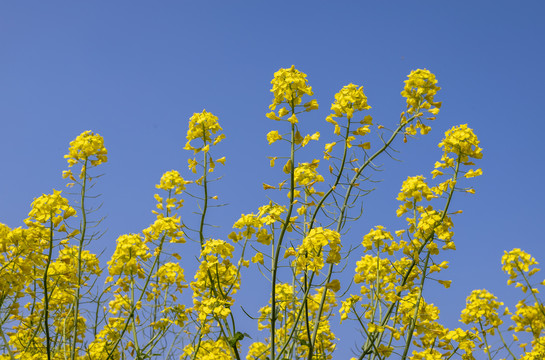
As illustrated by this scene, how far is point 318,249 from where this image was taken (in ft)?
10.9

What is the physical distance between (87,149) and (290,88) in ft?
7.33

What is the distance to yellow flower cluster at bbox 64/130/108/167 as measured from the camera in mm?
4762

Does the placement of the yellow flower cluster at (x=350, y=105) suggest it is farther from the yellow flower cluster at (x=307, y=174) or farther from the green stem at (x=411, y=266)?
the green stem at (x=411, y=266)

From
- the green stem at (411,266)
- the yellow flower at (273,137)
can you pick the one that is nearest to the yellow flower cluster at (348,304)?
the green stem at (411,266)

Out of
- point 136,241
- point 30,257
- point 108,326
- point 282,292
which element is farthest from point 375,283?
point 30,257

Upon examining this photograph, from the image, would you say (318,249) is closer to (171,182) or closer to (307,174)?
(307,174)

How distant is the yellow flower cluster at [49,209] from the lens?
4.28 metres

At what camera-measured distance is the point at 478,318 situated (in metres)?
5.98

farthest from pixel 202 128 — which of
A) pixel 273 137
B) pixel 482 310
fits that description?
pixel 482 310

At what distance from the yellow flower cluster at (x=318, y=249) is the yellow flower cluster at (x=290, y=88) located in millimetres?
866

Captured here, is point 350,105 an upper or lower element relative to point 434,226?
upper

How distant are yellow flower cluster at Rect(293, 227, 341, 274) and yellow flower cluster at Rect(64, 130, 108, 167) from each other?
7.94 feet

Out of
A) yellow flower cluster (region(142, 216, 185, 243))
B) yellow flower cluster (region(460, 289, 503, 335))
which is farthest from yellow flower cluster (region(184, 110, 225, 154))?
yellow flower cluster (region(460, 289, 503, 335))

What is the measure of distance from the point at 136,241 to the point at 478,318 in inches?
157
